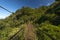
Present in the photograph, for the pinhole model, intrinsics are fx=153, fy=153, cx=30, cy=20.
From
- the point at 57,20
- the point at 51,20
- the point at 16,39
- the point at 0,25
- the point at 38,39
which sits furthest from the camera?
the point at 0,25

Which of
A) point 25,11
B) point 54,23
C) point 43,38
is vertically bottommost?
point 43,38

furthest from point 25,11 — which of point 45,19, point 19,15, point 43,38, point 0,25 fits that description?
point 43,38

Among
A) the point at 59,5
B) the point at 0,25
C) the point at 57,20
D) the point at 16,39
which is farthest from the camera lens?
the point at 0,25

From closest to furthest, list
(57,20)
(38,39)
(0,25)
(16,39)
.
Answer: (38,39) → (16,39) → (57,20) → (0,25)

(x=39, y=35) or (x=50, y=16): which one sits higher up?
(x=50, y=16)

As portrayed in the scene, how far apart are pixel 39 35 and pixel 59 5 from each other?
4.86m

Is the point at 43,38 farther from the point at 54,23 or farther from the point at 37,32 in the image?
the point at 54,23

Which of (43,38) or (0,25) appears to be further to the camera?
(0,25)

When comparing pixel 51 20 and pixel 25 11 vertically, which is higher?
pixel 25 11

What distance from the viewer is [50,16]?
29.8 ft

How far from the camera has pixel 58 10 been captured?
29.2 ft

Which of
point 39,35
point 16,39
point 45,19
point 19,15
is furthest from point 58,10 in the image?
point 19,15

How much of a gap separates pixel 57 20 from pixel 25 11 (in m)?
10.7

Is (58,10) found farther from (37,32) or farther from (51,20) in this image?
(37,32)
